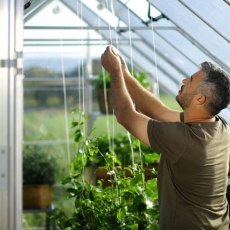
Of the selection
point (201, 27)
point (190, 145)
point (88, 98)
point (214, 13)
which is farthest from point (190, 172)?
point (88, 98)

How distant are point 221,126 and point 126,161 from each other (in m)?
2.60

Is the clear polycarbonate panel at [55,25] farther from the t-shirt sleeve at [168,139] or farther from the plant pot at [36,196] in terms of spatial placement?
the t-shirt sleeve at [168,139]

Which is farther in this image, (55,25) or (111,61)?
(55,25)

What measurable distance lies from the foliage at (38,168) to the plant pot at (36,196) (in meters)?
0.20

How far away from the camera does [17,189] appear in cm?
243

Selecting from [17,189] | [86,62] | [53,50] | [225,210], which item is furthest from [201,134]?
[53,50]

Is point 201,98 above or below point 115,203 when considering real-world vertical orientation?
above

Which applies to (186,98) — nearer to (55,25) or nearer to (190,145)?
(190,145)

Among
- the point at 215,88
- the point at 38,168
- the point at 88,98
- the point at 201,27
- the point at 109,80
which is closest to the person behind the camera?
the point at 215,88

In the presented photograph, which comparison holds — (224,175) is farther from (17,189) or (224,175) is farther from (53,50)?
(53,50)

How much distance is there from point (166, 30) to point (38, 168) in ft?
7.43

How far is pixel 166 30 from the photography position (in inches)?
194

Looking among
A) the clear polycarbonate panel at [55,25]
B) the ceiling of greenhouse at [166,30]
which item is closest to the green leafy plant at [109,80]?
the ceiling of greenhouse at [166,30]

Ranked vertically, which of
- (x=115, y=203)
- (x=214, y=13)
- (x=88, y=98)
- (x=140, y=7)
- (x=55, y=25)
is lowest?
(x=115, y=203)
